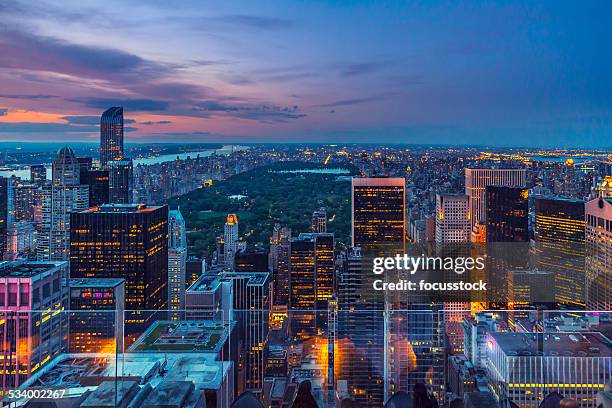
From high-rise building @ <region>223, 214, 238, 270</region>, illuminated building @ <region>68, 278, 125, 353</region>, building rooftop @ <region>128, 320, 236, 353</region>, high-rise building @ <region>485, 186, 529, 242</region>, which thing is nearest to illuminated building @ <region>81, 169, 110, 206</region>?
high-rise building @ <region>223, 214, 238, 270</region>

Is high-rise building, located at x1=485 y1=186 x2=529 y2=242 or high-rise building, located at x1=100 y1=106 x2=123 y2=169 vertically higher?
high-rise building, located at x1=100 y1=106 x2=123 y2=169

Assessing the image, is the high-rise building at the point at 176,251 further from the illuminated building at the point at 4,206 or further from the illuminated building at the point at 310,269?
the illuminated building at the point at 4,206

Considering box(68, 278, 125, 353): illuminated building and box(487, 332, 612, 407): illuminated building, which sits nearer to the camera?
box(487, 332, 612, 407): illuminated building

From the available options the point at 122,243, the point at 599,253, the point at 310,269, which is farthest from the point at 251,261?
the point at 599,253

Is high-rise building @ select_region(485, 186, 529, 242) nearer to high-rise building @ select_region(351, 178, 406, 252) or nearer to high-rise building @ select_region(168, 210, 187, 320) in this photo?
high-rise building @ select_region(351, 178, 406, 252)

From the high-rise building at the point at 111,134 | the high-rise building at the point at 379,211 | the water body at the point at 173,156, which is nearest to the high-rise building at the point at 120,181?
the high-rise building at the point at 111,134

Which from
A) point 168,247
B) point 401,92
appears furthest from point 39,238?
point 401,92

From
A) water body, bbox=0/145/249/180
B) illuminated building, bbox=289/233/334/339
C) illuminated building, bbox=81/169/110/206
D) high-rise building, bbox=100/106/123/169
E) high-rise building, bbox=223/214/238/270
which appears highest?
high-rise building, bbox=100/106/123/169
